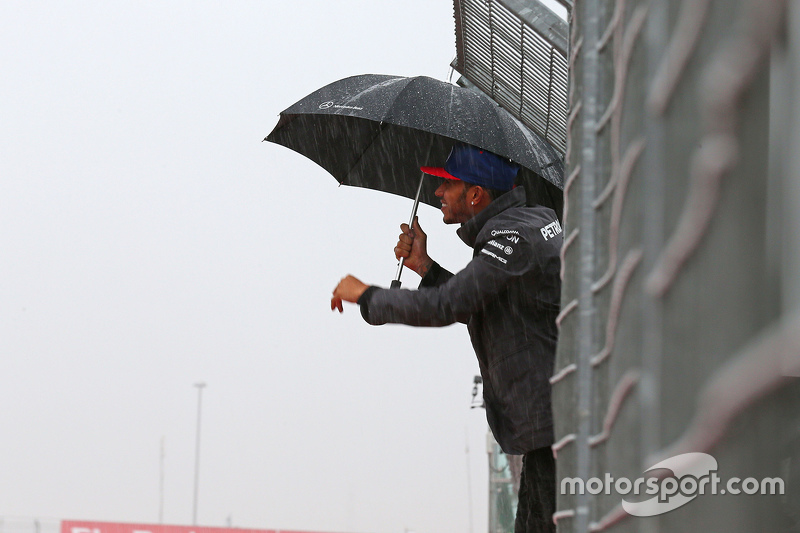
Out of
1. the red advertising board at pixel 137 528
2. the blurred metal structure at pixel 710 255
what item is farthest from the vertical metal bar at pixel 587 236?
the red advertising board at pixel 137 528

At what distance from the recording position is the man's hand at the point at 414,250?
3.87m

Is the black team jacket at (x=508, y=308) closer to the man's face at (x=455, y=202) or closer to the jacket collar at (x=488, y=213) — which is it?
the jacket collar at (x=488, y=213)

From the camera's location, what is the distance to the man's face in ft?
11.2

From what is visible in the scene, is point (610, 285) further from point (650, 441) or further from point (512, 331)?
point (512, 331)

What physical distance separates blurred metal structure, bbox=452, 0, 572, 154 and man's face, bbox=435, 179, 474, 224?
3.16 ft

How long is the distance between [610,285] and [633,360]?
0.83ft

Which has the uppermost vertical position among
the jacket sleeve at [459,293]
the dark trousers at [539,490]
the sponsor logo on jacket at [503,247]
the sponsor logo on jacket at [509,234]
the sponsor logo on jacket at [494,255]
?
the sponsor logo on jacket at [509,234]

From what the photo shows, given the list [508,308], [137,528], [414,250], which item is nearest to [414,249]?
[414,250]

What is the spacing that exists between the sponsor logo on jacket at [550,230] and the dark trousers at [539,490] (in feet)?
2.00

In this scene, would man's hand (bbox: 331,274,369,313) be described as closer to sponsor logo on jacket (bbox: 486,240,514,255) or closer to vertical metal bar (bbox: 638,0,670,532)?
sponsor logo on jacket (bbox: 486,240,514,255)

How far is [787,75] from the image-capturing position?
0.61 metres

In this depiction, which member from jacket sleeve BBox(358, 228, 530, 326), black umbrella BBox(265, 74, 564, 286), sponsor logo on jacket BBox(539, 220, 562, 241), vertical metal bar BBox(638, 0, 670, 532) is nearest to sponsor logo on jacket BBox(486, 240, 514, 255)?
jacket sleeve BBox(358, 228, 530, 326)

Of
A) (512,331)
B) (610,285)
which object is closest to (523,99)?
(512,331)

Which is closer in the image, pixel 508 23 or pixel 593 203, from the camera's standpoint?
pixel 593 203
